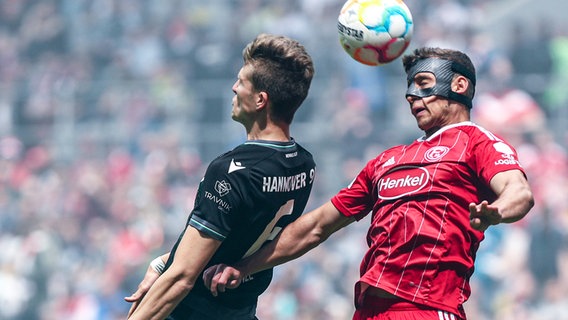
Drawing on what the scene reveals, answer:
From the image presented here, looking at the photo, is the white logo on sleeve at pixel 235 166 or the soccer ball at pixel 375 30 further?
the soccer ball at pixel 375 30

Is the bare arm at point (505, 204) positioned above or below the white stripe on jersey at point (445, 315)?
above

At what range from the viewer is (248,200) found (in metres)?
5.24

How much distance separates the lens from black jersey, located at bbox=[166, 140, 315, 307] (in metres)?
5.18

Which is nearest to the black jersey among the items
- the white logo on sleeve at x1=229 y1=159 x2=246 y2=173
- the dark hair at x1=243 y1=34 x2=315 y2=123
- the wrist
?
the white logo on sleeve at x1=229 y1=159 x2=246 y2=173

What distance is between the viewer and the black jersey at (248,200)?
5.18m

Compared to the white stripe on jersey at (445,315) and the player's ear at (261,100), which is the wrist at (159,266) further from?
the white stripe on jersey at (445,315)

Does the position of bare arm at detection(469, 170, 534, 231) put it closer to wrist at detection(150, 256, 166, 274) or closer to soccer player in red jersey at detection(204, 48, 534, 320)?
soccer player in red jersey at detection(204, 48, 534, 320)

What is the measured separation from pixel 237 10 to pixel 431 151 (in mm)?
13297

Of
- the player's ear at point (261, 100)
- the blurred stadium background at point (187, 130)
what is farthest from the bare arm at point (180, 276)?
the blurred stadium background at point (187, 130)

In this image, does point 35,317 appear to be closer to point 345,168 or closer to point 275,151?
point 345,168

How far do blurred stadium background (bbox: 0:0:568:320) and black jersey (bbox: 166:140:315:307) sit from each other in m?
7.31

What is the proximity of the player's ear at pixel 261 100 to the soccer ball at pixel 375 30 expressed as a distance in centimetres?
72

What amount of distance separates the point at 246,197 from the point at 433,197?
2.99 ft

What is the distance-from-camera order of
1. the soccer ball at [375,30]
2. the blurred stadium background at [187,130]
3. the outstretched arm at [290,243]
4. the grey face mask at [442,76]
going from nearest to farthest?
the grey face mask at [442,76] < the outstretched arm at [290,243] < the soccer ball at [375,30] < the blurred stadium background at [187,130]
